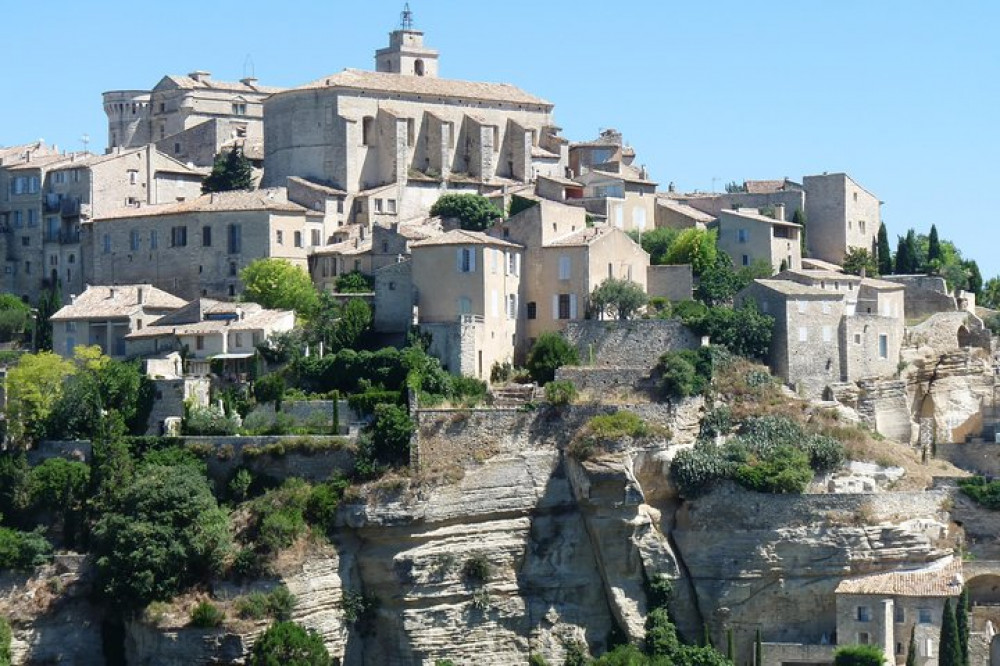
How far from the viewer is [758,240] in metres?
68.4

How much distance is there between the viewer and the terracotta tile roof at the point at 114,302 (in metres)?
64.8

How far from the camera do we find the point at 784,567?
55.0 m

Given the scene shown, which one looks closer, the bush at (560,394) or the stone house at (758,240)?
the bush at (560,394)

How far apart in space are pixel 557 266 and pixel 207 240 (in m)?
11.4

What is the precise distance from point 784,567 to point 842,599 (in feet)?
6.15

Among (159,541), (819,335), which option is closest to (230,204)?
(159,541)

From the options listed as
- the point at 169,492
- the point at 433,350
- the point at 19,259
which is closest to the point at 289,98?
the point at 19,259

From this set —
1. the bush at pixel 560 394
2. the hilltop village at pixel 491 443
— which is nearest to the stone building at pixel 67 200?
the hilltop village at pixel 491 443

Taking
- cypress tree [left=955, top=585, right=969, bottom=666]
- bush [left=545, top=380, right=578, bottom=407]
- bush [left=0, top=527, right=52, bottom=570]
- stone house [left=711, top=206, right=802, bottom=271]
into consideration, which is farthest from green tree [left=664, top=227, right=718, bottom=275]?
bush [left=0, top=527, right=52, bottom=570]

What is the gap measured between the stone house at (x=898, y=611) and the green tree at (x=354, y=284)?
17493 millimetres

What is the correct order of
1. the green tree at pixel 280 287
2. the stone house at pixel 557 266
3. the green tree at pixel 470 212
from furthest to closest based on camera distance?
the green tree at pixel 470 212, the green tree at pixel 280 287, the stone house at pixel 557 266

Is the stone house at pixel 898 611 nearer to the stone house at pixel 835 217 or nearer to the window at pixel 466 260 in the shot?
the window at pixel 466 260

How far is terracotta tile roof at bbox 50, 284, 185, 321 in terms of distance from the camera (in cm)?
6475

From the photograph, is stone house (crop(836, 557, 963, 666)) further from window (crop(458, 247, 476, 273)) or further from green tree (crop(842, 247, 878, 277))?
green tree (crop(842, 247, 878, 277))
